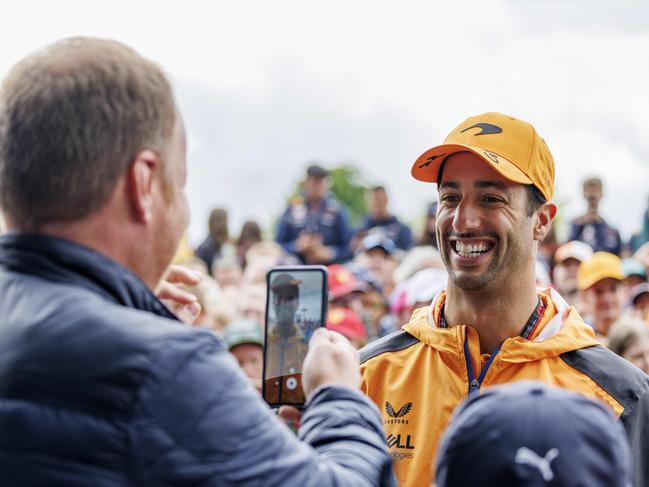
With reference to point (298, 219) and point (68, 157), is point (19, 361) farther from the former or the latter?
point (298, 219)

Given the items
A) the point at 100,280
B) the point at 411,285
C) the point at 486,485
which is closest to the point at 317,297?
the point at 100,280

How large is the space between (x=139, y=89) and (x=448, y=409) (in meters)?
1.85

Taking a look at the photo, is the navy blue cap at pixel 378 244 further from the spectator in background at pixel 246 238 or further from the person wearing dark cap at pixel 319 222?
the spectator in background at pixel 246 238

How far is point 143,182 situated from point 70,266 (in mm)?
237

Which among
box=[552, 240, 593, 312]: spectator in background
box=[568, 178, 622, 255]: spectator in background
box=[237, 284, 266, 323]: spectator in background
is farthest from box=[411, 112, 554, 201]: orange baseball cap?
box=[568, 178, 622, 255]: spectator in background

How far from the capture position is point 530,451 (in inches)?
63.6

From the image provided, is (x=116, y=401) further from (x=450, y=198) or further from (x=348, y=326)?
(x=348, y=326)

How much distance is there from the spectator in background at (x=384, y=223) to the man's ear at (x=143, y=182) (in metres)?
10.4

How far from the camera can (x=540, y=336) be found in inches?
129

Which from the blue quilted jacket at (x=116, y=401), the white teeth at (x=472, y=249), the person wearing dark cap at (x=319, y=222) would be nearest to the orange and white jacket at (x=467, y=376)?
the white teeth at (x=472, y=249)

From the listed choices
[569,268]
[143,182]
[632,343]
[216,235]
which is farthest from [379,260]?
[143,182]

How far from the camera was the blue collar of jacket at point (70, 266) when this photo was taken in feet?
5.94

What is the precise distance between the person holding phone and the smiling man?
4.31ft

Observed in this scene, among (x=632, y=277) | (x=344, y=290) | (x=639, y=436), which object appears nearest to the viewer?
(x=639, y=436)
